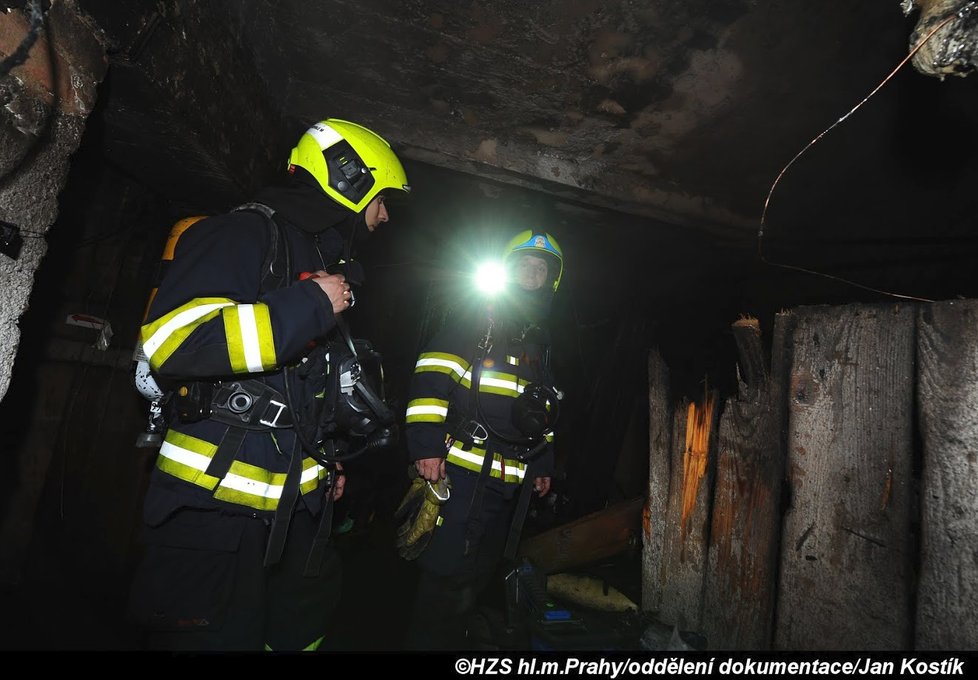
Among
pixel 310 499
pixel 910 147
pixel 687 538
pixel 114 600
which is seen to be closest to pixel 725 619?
pixel 687 538

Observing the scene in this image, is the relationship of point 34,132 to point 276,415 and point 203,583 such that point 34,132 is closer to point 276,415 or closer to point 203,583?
A: point 276,415

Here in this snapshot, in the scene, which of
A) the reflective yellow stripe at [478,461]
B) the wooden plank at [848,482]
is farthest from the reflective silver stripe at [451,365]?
the wooden plank at [848,482]

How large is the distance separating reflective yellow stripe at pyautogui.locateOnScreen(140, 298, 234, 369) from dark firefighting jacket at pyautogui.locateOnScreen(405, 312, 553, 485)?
1.54m

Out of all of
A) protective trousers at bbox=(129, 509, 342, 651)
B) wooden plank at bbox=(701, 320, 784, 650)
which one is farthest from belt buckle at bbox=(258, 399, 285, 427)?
wooden plank at bbox=(701, 320, 784, 650)

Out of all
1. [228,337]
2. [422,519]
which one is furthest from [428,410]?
[228,337]

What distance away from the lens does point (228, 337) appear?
1.66 metres

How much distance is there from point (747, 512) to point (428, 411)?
197cm

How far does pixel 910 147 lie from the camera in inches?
117

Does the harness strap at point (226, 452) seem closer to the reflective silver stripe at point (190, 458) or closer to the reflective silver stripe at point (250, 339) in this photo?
the reflective silver stripe at point (190, 458)

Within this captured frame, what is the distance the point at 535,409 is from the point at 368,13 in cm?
253

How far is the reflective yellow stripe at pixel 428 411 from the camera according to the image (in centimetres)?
298

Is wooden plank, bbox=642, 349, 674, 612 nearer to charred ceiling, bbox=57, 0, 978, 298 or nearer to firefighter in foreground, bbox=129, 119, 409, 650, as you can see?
charred ceiling, bbox=57, 0, 978, 298

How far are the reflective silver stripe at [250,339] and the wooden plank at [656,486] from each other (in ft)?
9.02

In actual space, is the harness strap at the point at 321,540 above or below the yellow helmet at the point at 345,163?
below
